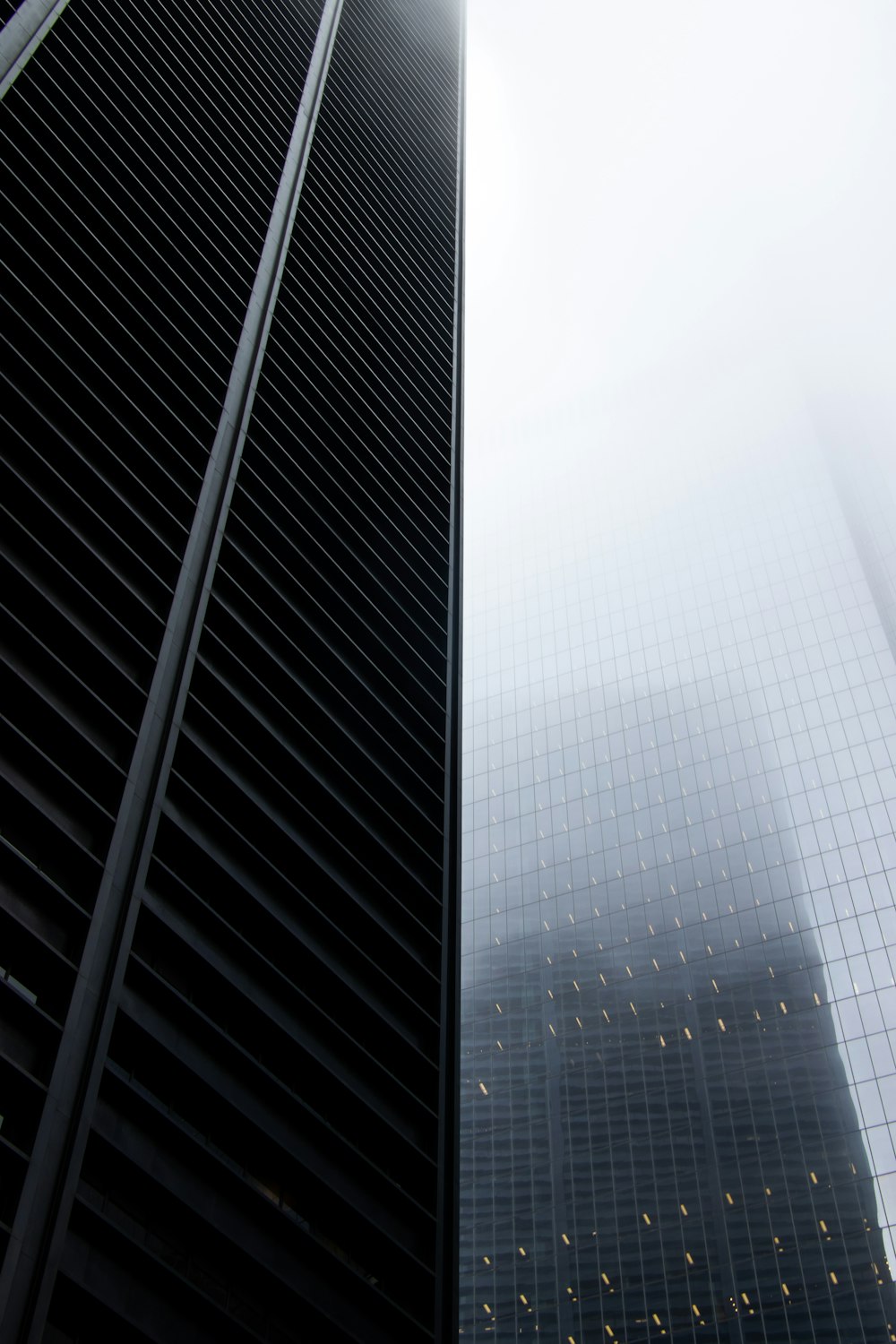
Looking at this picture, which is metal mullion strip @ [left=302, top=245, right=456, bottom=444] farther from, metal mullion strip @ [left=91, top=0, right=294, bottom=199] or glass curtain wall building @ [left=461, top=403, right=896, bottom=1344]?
glass curtain wall building @ [left=461, top=403, right=896, bottom=1344]

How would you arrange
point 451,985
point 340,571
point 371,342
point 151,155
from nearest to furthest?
point 451,985, point 340,571, point 151,155, point 371,342

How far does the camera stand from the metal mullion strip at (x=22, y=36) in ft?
118

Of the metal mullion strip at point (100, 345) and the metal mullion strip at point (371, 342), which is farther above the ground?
the metal mullion strip at point (371, 342)

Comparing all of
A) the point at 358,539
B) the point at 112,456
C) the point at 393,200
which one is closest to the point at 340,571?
the point at 358,539

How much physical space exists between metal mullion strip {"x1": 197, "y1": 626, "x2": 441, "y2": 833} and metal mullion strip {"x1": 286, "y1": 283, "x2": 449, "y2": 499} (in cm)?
1360

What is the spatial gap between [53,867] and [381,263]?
36296 mm

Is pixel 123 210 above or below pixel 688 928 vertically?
below

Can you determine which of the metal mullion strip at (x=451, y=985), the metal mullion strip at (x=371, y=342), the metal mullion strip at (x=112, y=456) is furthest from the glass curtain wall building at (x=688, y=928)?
the metal mullion strip at (x=112, y=456)

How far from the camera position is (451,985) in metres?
32.1

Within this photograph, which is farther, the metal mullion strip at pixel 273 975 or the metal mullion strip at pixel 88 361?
the metal mullion strip at pixel 88 361

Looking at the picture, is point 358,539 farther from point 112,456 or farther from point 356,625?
point 112,456

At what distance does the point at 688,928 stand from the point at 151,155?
89024 mm

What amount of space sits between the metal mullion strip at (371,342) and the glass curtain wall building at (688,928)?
233ft

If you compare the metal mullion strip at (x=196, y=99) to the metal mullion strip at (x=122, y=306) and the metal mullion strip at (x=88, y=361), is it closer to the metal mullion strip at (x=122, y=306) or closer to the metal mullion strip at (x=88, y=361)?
the metal mullion strip at (x=122, y=306)
